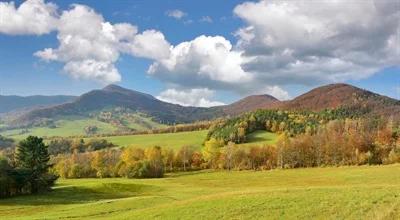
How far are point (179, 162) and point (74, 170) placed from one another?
40.2 m

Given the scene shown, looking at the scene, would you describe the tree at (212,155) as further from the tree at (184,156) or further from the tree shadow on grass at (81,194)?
the tree shadow on grass at (81,194)

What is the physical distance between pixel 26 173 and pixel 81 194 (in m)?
12.0

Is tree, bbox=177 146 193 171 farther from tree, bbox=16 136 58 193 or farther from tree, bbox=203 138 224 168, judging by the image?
tree, bbox=16 136 58 193

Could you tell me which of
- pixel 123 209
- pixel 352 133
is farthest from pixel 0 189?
pixel 352 133

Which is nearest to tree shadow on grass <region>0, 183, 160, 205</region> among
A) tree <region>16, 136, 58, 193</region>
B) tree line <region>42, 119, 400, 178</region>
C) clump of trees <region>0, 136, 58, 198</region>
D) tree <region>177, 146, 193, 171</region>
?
clump of trees <region>0, 136, 58, 198</region>

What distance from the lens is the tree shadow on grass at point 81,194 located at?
76.1 meters

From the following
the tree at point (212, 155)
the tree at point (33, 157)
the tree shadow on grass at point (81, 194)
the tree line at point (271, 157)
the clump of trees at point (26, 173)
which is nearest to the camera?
the tree shadow on grass at point (81, 194)

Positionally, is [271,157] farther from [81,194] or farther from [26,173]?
[26,173]

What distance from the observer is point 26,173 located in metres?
89.6

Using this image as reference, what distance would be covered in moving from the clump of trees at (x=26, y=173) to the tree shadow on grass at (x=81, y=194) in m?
3.47

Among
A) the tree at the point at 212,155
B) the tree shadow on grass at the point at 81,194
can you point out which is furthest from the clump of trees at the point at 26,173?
the tree at the point at 212,155

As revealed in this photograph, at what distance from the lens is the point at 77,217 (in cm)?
4684

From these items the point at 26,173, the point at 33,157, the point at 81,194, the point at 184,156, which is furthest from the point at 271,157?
the point at 26,173

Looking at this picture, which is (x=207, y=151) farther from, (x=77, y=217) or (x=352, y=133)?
(x=77, y=217)
